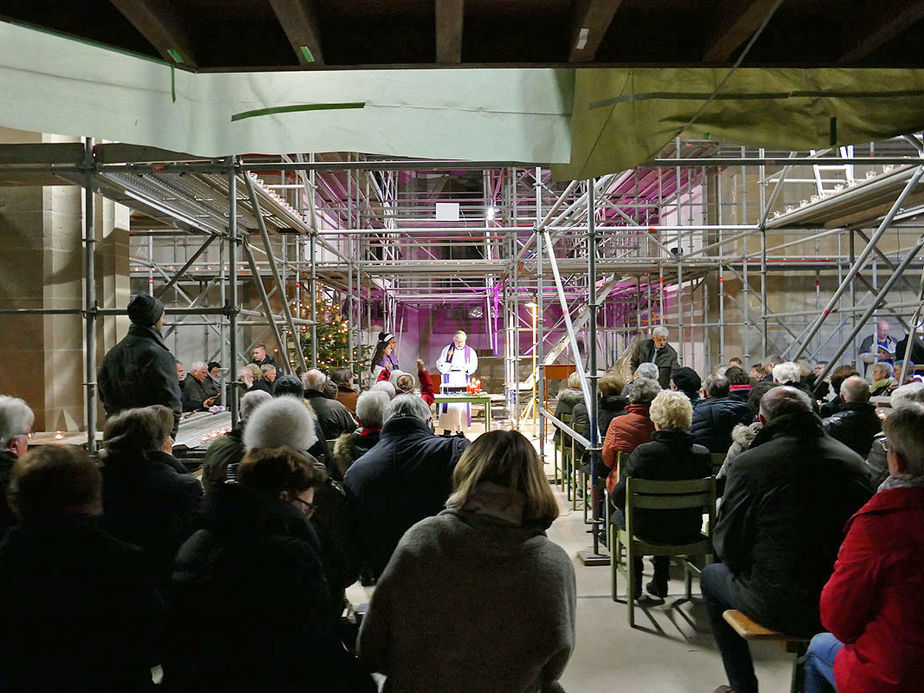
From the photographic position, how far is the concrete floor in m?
3.03

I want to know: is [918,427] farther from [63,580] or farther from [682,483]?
[63,580]

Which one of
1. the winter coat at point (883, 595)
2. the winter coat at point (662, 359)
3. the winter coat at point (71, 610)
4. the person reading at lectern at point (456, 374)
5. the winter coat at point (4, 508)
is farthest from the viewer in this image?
the person reading at lectern at point (456, 374)

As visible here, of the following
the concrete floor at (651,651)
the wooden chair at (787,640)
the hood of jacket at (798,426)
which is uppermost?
the hood of jacket at (798,426)

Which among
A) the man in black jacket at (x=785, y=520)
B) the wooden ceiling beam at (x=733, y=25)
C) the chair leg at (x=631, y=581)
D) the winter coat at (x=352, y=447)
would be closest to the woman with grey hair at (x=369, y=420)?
the winter coat at (x=352, y=447)

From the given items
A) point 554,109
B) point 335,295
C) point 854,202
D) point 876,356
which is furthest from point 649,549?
point 335,295

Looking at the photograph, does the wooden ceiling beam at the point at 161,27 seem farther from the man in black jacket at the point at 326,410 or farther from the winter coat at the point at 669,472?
the man in black jacket at the point at 326,410

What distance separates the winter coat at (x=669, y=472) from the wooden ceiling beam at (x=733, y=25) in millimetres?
2132

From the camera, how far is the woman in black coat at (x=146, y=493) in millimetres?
2404

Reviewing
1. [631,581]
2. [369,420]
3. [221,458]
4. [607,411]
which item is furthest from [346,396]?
[631,581]

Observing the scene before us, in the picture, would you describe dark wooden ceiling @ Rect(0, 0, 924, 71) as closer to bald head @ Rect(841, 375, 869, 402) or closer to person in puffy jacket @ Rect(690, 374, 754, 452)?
bald head @ Rect(841, 375, 869, 402)

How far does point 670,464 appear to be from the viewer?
3.67 metres

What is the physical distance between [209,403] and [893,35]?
7.24 m

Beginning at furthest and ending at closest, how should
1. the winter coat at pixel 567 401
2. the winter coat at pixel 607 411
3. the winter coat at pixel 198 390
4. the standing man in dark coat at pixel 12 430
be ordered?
1. the winter coat at pixel 198 390
2. the winter coat at pixel 567 401
3. the winter coat at pixel 607 411
4. the standing man in dark coat at pixel 12 430

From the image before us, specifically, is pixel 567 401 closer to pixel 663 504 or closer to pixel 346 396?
pixel 346 396
